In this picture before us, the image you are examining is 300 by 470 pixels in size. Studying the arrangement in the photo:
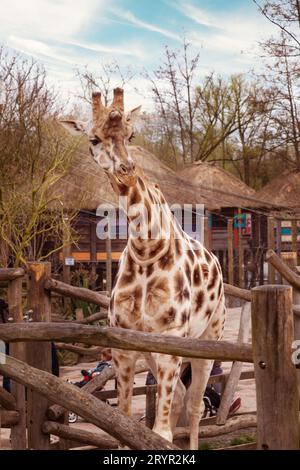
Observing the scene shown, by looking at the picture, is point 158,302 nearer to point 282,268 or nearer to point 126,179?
point 126,179

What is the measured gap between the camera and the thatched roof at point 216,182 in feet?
79.3

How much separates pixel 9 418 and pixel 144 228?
82.3 inches

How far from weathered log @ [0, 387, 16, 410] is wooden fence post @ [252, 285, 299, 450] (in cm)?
282

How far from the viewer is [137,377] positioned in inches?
420

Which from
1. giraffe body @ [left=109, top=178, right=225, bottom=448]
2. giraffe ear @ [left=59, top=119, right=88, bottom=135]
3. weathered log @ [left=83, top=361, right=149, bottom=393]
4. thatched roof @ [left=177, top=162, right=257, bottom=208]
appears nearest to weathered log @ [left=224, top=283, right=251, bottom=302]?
weathered log @ [left=83, top=361, right=149, bottom=393]

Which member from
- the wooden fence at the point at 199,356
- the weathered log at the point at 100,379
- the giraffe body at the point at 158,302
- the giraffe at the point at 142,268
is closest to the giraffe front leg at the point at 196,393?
the giraffe body at the point at 158,302

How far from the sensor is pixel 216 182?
2536 centimetres

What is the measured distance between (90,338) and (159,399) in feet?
2.70

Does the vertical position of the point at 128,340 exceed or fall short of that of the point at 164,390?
it exceeds it

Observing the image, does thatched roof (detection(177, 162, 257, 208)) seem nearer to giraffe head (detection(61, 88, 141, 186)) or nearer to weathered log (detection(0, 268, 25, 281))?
weathered log (detection(0, 268, 25, 281))

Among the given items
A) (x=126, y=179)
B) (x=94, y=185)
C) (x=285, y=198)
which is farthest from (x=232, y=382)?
(x=285, y=198)

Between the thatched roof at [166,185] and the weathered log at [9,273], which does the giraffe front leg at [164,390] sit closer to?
the weathered log at [9,273]

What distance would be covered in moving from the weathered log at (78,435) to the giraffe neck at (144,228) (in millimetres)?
1771
